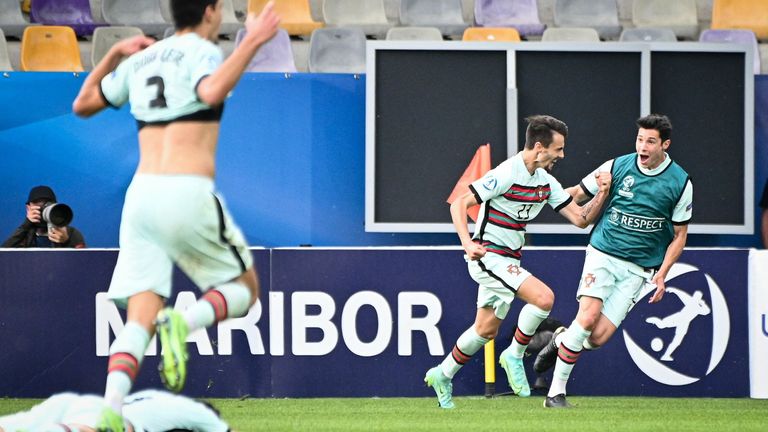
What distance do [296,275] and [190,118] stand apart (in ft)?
15.1

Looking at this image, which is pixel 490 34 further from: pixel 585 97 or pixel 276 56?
pixel 585 97

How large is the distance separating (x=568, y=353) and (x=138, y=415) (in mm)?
3842

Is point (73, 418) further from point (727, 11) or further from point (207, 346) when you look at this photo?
point (727, 11)

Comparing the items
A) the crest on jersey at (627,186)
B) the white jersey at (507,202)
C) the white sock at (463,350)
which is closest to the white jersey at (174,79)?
the white jersey at (507,202)

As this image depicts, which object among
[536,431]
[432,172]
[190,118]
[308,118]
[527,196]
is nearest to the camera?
[190,118]

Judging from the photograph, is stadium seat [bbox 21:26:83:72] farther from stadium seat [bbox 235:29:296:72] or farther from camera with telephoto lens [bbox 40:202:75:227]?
camera with telephoto lens [bbox 40:202:75:227]

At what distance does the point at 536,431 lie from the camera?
7207 mm

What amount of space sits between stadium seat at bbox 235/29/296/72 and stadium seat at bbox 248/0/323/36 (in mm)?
777

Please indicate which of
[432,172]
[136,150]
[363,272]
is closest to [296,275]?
[363,272]

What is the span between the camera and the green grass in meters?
7.52

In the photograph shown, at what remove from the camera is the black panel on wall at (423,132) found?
11031mm

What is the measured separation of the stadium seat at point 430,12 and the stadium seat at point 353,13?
0.79 ft

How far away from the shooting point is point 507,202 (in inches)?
339

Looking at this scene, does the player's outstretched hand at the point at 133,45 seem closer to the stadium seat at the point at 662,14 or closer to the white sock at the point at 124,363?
the white sock at the point at 124,363
